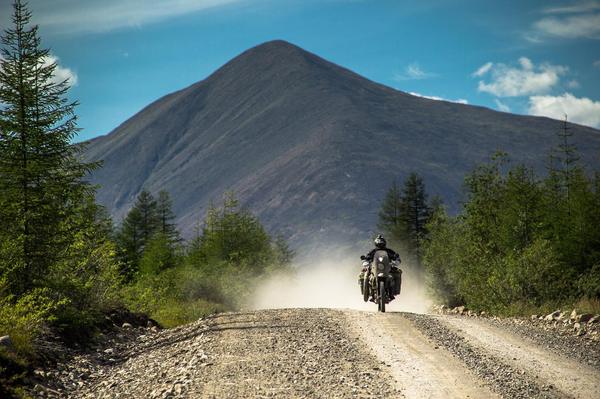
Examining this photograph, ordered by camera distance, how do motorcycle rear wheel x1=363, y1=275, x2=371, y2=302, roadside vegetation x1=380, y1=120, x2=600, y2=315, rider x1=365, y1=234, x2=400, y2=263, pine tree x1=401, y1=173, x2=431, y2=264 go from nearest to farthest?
rider x1=365, y1=234, x2=400, y2=263 → motorcycle rear wheel x1=363, y1=275, x2=371, y2=302 → roadside vegetation x1=380, y1=120, x2=600, y2=315 → pine tree x1=401, y1=173, x2=431, y2=264

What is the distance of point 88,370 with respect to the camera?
46.6 feet

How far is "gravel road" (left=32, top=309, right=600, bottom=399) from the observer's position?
1011 cm

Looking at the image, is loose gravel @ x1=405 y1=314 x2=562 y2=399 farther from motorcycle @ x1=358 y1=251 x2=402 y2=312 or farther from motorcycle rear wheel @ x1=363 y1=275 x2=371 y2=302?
motorcycle rear wheel @ x1=363 y1=275 x2=371 y2=302

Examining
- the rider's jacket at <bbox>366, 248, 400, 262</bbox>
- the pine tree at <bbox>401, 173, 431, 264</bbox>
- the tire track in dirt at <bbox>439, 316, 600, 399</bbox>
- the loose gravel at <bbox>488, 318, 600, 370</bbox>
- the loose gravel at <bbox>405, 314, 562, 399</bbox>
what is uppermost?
the pine tree at <bbox>401, 173, 431, 264</bbox>

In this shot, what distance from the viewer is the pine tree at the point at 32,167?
17.1m

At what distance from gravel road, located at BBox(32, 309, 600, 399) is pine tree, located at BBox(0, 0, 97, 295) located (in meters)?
3.13

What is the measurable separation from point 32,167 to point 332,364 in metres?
10.1

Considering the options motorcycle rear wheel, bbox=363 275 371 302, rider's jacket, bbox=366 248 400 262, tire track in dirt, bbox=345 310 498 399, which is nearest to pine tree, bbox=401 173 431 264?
rider's jacket, bbox=366 248 400 262

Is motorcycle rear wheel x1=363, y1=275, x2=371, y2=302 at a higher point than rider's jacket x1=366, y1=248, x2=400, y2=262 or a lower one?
lower

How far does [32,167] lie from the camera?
56.5 feet

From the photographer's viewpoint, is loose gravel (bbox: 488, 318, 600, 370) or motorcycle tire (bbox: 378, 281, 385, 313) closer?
loose gravel (bbox: 488, 318, 600, 370)

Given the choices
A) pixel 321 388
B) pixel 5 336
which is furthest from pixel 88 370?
pixel 321 388

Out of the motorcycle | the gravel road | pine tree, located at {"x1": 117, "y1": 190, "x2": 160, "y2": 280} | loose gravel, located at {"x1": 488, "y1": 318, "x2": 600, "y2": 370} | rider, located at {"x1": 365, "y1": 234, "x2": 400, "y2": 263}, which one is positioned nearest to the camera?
the gravel road

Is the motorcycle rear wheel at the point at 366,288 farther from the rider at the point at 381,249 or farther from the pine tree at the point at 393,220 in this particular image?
the pine tree at the point at 393,220
